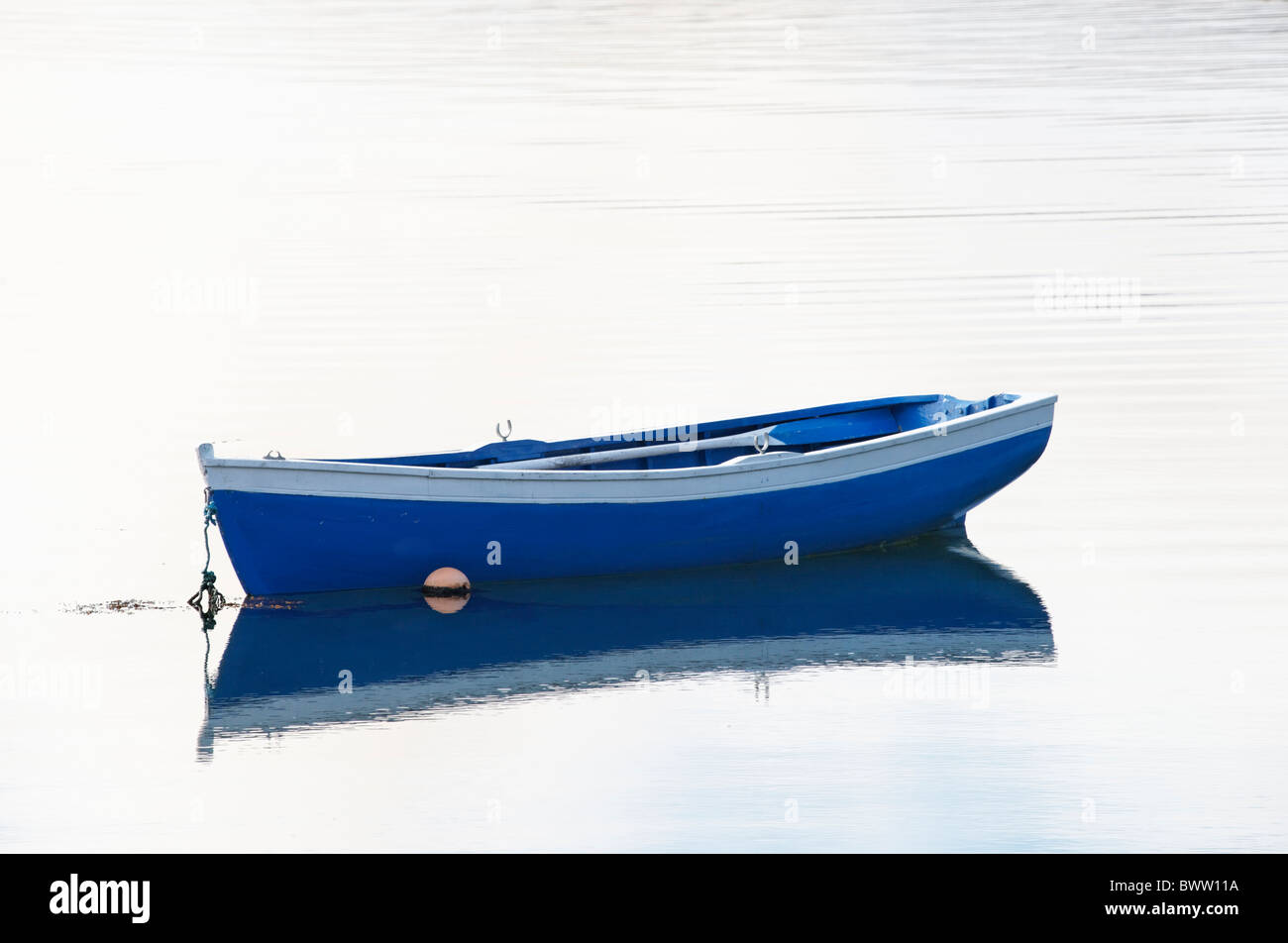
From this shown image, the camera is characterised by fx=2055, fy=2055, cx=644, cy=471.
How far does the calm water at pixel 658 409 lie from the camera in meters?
11.1

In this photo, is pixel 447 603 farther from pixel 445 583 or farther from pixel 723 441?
pixel 723 441

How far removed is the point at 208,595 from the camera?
14547 millimetres

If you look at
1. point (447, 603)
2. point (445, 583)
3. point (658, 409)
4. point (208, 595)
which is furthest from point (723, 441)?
point (658, 409)

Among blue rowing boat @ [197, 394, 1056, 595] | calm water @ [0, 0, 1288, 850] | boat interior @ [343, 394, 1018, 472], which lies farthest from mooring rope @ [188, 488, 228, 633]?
boat interior @ [343, 394, 1018, 472]

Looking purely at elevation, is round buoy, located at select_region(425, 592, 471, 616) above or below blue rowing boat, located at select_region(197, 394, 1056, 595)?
below

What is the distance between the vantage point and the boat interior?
1566 cm

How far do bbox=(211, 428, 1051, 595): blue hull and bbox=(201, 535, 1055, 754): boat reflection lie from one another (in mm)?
163

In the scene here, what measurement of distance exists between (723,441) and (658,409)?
4.43 m

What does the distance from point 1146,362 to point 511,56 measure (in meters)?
34.6

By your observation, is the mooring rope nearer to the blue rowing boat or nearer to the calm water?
the blue rowing boat

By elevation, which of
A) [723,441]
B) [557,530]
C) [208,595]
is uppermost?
[723,441]

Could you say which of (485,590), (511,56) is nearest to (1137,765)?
(485,590)

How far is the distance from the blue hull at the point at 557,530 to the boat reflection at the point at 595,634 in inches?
6.4

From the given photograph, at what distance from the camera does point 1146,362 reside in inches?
904
